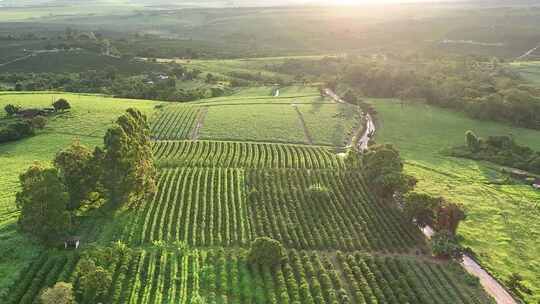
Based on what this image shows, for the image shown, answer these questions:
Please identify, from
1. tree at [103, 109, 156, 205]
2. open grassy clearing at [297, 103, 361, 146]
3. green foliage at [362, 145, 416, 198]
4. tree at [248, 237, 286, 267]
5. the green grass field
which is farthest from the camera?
open grassy clearing at [297, 103, 361, 146]

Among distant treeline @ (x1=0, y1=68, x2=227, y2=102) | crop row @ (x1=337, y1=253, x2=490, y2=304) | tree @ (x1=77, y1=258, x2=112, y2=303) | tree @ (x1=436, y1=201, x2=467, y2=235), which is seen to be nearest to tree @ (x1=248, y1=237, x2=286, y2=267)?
crop row @ (x1=337, y1=253, x2=490, y2=304)

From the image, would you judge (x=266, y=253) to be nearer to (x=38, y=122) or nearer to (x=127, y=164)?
(x=127, y=164)

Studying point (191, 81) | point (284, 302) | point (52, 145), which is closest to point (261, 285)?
point (284, 302)

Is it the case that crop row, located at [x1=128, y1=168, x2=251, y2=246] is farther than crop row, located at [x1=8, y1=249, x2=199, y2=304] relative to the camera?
Yes

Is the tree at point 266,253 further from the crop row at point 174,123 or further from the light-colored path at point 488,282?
the crop row at point 174,123

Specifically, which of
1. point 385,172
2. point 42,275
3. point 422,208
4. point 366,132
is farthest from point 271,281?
point 366,132

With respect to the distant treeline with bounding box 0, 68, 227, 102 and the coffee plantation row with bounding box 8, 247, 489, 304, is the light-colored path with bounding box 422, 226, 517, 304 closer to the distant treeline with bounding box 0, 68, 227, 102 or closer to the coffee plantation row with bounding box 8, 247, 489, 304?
the coffee plantation row with bounding box 8, 247, 489, 304

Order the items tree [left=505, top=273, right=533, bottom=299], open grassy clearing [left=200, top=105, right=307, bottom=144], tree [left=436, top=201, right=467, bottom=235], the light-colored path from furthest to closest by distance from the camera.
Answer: open grassy clearing [left=200, top=105, right=307, bottom=144] → tree [left=436, top=201, right=467, bottom=235] → tree [left=505, top=273, right=533, bottom=299] → the light-colored path
